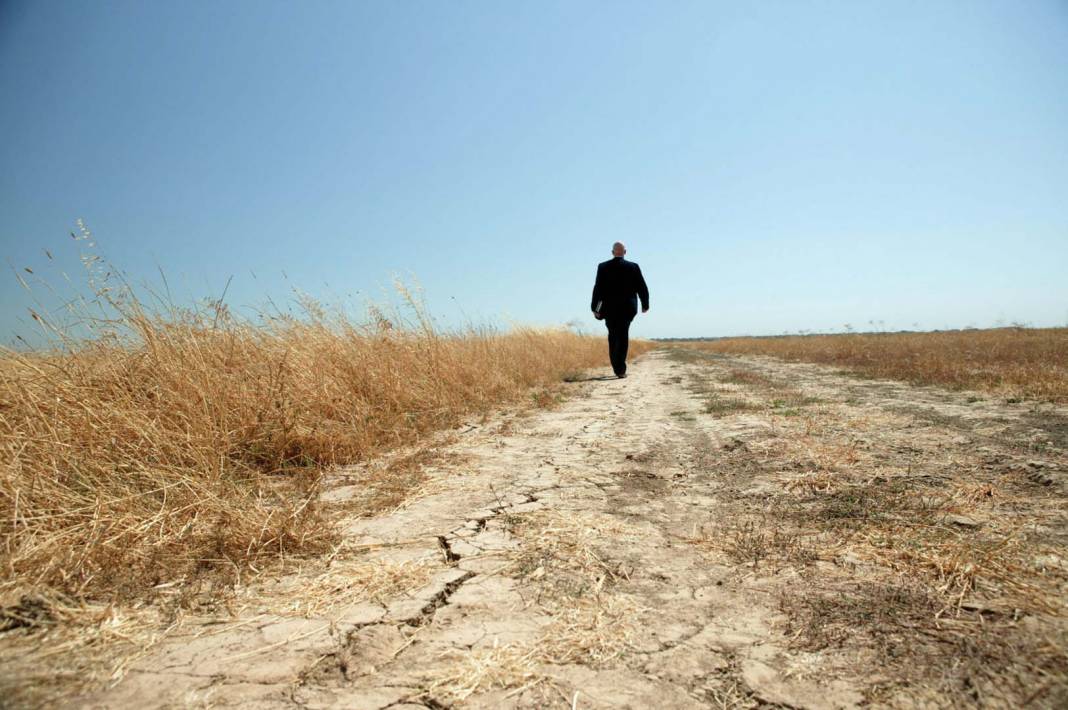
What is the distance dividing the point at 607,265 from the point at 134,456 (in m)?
6.60

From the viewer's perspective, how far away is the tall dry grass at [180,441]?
1492mm

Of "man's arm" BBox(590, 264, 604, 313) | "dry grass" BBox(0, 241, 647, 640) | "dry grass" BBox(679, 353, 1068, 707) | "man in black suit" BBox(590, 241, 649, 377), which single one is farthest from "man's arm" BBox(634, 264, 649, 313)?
"dry grass" BBox(679, 353, 1068, 707)

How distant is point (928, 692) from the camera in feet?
3.01

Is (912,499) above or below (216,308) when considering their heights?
below

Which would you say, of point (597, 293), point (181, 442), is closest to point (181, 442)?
point (181, 442)

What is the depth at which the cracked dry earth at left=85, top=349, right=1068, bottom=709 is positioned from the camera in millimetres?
973

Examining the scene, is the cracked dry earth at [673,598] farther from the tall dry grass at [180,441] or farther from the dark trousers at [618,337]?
the dark trousers at [618,337]

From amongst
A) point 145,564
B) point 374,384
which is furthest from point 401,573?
point 374,384

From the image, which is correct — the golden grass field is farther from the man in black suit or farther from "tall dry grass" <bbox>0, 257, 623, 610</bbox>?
the man in black suit

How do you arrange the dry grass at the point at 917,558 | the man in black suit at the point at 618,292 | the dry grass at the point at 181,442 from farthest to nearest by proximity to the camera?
the man in black suit at the point at 618,292, the dry grass at the point at 181,442, the dry grass at the point at 917,558

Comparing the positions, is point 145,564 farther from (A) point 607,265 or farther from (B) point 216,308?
(A) point 607,265

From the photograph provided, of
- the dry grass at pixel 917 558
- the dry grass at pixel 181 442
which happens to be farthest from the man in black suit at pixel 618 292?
the dry grass at pixel 917 558

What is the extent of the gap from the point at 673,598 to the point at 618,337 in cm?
676

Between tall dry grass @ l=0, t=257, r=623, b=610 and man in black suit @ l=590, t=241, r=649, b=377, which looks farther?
man in black suit @ l=590, t=241, r=649, b=377
